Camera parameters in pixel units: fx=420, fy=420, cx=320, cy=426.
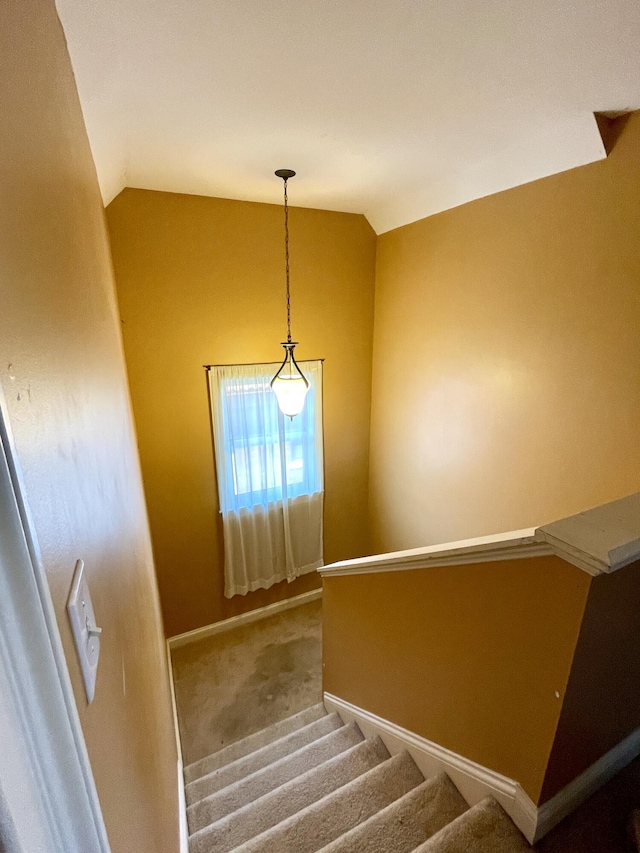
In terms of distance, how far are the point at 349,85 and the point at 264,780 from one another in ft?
9.75

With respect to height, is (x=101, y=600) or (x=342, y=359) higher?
(x=342, y=359)

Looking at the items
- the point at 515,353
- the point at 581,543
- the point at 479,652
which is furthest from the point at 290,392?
the point at 581,543

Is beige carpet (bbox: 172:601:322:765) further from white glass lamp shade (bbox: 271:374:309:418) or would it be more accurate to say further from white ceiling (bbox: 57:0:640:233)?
white ceiling (bbox: 57:0:640:233)

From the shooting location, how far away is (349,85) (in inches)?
61.1

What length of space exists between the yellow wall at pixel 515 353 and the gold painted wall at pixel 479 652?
110 centimetres

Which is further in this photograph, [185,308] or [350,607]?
[185,308]

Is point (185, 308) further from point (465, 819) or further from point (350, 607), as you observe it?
point (465, 819)

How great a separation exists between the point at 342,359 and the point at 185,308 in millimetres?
1322

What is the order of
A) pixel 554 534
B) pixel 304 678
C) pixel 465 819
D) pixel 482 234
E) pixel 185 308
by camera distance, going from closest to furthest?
pixel 554 534 → pixel 465 819 → pixel 482 234 → pixel 185 308 → pixel 304 678

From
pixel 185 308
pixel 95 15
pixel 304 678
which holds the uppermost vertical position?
pixel 95 15

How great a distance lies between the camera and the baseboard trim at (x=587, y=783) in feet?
4.35

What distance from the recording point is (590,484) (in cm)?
208

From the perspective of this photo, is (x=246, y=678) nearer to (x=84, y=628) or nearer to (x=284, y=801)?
(x=284, y=801)

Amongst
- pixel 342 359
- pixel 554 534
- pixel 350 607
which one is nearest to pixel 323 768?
pixel 350 607
